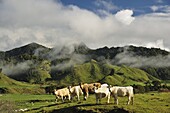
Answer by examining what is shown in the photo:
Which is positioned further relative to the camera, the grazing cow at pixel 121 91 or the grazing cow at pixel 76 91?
the grazing cow at pixel 76 91

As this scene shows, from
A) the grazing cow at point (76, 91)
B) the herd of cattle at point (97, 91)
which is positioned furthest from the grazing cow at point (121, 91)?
the grazing cow at point (76, 91)

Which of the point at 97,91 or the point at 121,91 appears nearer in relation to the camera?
the point at 121,91

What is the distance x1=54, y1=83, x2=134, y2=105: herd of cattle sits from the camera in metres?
44.3

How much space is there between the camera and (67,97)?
59.5 m

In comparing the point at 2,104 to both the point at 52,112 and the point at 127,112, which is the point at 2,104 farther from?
the point at 127,112

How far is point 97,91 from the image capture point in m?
46.0

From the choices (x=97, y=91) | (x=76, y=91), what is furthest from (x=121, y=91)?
(x=76, y=91)

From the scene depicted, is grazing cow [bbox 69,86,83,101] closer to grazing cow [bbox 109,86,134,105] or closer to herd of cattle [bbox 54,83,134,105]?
herd of cattle [bbox 54,83,134,105]

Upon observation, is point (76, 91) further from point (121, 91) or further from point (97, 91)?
point (121, 91)

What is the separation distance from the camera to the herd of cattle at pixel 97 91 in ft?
145

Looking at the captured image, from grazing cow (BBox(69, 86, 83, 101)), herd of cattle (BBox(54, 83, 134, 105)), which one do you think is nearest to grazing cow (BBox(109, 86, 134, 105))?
herd of cattle (BBox(54, 83, 134, 105))

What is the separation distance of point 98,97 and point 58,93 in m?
13.5

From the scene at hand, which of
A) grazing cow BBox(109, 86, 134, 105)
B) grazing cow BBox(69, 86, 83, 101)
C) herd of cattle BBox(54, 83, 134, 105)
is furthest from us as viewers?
grazing cow BBox(69, 86, 83, 101)

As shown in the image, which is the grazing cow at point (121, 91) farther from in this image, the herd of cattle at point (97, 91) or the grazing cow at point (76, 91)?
the grazing cow at point (76, 91)
